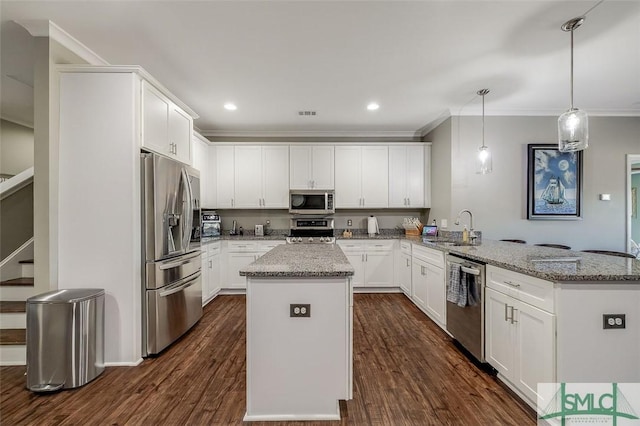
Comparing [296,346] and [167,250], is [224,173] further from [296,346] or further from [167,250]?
[296,346]

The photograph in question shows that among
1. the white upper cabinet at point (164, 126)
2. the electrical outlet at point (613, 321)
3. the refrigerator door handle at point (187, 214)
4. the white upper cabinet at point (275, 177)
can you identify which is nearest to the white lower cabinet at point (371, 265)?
the white upper cabinet at point (275, 177)

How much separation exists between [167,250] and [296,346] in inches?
66.3

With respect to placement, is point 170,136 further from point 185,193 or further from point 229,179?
point 229,179

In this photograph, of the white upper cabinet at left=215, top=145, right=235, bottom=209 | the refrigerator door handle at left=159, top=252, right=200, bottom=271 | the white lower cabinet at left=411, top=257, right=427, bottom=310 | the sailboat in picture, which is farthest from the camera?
the white upper cabinet at left=215, top=145, right=235, bottom=209

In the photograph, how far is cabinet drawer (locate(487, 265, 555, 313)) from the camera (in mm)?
1675

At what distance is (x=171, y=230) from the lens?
8.82ft

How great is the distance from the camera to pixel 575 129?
84.6 inches

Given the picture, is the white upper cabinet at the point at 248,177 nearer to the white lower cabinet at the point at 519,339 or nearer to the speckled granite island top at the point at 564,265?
the speckled granite island top at the point at 564,265

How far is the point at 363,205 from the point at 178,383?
12.0 ft

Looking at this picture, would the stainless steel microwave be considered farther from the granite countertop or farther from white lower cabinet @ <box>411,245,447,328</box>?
the granite countertop

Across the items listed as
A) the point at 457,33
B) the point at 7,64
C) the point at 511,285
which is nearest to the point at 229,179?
the point at 7,64

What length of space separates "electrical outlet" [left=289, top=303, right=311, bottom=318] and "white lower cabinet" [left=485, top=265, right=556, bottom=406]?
1452mm

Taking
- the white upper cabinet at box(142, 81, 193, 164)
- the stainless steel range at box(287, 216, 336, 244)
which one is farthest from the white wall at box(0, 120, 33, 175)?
the stainless steel range at box(287, 216, 336, 244)

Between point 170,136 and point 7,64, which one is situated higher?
point 7,64
